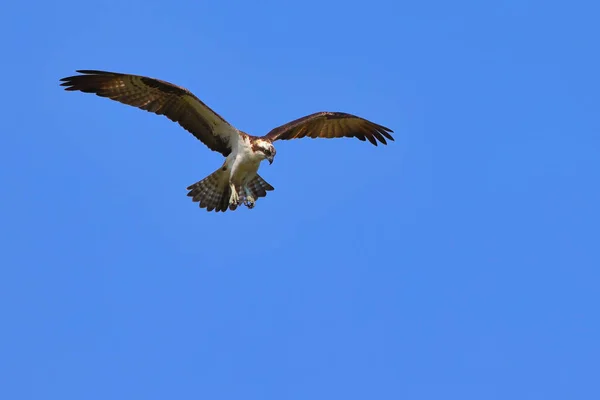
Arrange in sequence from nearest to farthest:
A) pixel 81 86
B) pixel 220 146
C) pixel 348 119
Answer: pixel 81 86 → pixel 220 146 → pixel 348 119

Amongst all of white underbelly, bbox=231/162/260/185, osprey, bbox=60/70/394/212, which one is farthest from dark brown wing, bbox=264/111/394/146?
white underbelly, bbox=231/162/260/185

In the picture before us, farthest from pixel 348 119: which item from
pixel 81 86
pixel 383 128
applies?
pixel 81 86

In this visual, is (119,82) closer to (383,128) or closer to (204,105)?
(204,105)

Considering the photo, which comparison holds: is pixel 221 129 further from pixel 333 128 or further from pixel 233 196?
pixel 333 128

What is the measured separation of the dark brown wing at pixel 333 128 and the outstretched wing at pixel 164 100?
1212 mm

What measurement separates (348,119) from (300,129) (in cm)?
108

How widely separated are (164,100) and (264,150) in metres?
1.86

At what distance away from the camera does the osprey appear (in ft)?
59.4

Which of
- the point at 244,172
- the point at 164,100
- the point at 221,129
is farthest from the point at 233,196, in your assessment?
the point at 164,100

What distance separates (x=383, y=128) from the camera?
70.3 ft

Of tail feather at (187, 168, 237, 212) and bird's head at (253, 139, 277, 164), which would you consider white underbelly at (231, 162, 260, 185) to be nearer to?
bird's head at (253, 139, 277, 164)

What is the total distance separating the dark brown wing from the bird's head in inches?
45.1

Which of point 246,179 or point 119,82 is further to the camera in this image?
point 246,179

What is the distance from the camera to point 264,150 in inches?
744
